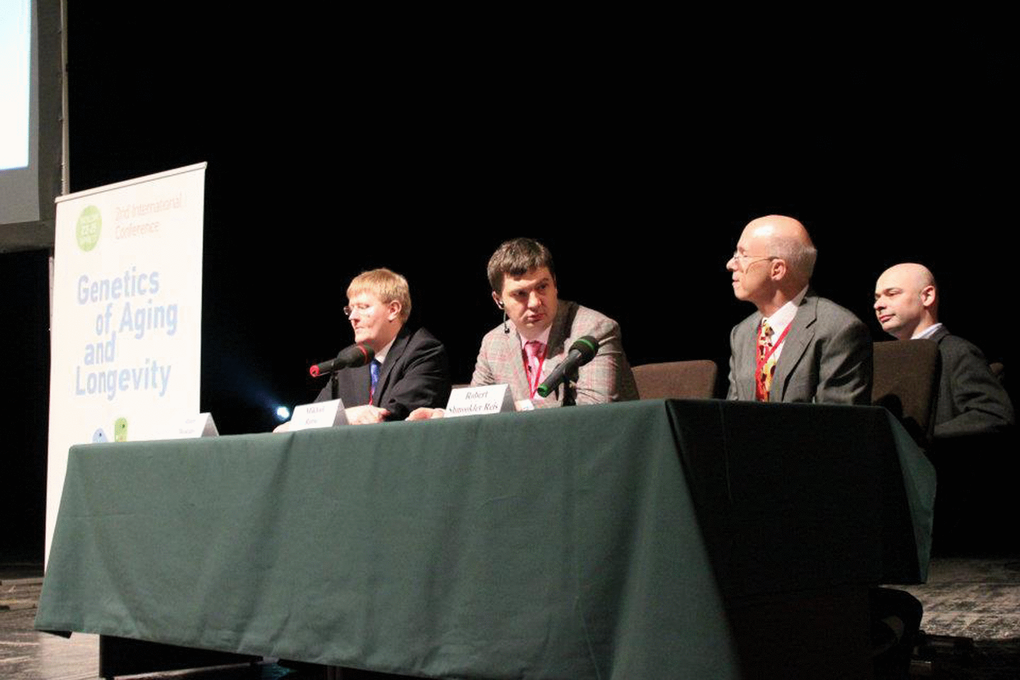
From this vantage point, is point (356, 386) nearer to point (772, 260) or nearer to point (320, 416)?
point (320, 416)

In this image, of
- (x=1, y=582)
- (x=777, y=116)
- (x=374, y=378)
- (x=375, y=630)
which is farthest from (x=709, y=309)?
(x=375, y=630)

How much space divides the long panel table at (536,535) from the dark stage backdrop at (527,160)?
9.95 ft

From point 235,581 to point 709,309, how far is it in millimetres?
3874

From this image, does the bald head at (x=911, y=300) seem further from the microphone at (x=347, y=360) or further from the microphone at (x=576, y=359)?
the microphone at (x=347, y=360)

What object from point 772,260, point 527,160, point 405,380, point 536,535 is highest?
point 527,160

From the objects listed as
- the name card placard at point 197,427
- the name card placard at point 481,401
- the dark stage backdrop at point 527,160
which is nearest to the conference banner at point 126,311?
the name card placard at point 197,427

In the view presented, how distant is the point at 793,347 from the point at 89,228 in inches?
107

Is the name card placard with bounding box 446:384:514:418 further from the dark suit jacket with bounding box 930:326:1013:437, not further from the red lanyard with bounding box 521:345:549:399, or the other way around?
the dark suit jacket with bounding box 930:326:1013:437

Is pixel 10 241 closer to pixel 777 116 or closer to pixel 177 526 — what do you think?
pixel 177 526

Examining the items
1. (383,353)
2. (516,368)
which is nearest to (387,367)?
(383,353)

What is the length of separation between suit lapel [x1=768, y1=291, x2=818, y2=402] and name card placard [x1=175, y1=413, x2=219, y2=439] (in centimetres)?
123

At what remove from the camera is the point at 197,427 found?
2.62 metres

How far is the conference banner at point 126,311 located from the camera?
3.69m

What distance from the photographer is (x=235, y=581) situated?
225cm
